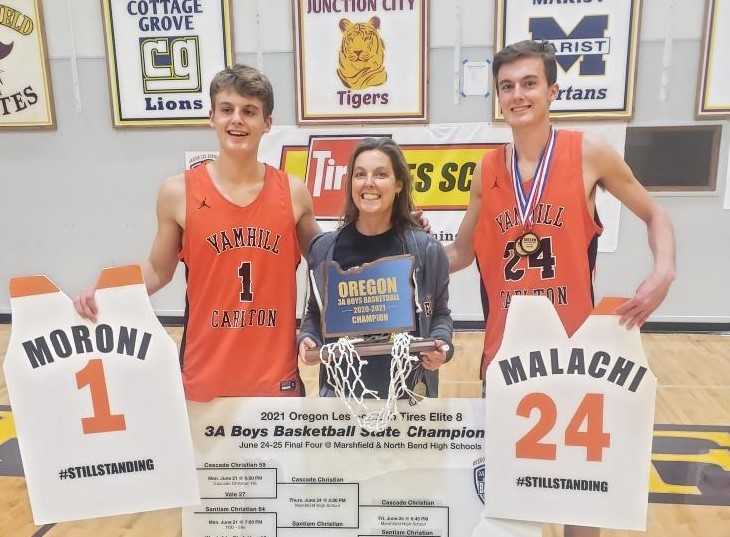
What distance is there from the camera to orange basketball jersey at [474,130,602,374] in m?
1.62

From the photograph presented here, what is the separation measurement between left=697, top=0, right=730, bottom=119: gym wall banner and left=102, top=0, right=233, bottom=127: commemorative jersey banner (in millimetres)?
3622

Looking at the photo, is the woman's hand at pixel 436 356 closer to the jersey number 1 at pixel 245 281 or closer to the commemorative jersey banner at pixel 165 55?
the jersey number 1 at pixel 245 281

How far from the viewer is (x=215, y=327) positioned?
166cm

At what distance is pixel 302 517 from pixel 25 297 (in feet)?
2.98

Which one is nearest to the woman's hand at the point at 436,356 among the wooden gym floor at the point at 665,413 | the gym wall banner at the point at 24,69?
the wooden gym floor at the point at 665,413

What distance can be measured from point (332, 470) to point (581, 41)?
3.85 meters

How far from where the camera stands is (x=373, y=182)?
4.92 feet

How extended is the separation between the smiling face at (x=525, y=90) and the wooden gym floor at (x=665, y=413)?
163 centimetres

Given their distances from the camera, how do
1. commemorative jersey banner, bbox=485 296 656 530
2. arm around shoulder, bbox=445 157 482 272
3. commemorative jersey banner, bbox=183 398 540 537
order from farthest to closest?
arm around shoulder, bbox=445 157 482 272
commemorative jersey banner, bbox=183 398 540 537
commemorative jersey banner, bbox=485 296 656 530

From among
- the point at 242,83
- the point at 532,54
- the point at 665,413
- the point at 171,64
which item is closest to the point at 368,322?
the point at 242,83

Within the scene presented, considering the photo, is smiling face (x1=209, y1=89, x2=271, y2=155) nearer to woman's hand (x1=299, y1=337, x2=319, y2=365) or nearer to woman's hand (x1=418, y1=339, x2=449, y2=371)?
woman's hand (x1=299, y1=337, x2=319, y2=365)

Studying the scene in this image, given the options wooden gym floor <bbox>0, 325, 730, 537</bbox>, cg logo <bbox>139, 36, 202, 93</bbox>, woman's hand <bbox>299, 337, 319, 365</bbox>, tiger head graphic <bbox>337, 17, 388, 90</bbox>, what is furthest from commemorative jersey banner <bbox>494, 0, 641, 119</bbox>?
woman's hand <bbox>299, 337, 319, 365</bbox>

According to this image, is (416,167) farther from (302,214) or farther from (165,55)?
(302,214)

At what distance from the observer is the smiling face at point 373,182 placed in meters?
1.50
